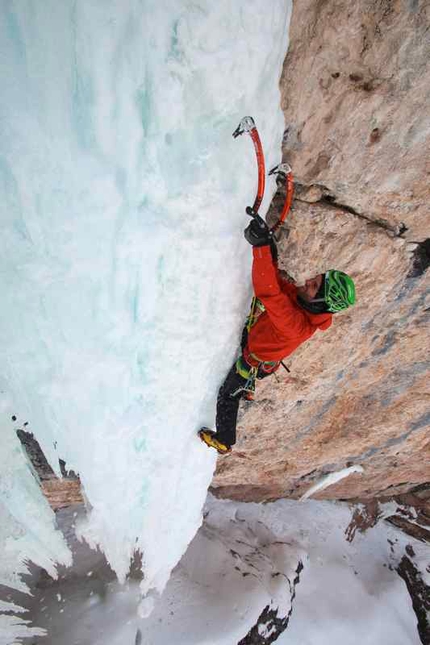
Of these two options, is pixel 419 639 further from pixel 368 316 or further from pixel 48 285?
pixel 48 285

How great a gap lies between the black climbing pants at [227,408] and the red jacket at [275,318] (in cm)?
51

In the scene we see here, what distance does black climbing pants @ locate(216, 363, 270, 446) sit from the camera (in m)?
3.31

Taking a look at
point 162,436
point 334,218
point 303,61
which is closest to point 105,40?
point 303,61

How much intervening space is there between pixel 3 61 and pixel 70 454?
2625 mm

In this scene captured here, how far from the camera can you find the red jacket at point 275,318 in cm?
234

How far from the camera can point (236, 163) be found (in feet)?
6.95

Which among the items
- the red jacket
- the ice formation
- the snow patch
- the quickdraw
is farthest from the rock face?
the snow patch

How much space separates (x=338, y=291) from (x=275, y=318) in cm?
46

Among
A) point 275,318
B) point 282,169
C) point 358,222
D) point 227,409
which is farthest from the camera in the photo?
point 227,409

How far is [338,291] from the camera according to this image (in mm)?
2385

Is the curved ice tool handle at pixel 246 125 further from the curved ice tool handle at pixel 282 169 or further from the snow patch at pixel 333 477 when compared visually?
the snow patch at pixel 333 477

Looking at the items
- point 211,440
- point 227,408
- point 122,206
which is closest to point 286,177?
point 122,206

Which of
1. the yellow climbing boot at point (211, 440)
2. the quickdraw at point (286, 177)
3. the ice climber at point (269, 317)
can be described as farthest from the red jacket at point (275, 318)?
the yellow climbing boot at point (211, 440)

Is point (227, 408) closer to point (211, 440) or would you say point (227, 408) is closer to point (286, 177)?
point (211, 440)
